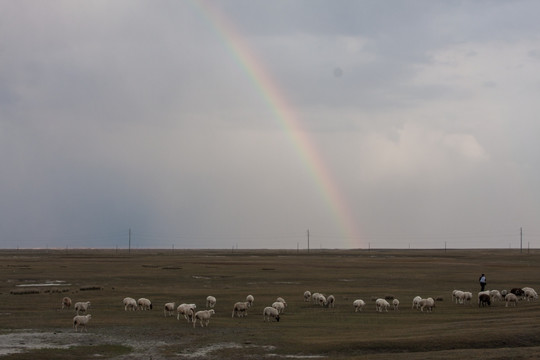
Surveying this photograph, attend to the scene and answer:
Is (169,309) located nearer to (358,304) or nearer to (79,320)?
(79,320)

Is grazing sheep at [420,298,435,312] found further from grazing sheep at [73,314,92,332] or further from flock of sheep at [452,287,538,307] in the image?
grazing sheep at [73,314,92,332]

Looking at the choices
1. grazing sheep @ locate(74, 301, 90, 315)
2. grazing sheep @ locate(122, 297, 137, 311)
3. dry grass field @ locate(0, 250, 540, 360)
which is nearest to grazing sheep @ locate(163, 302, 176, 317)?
dry grass field @ locate(0, 250, 540, 360)

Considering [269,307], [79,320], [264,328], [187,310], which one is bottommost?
[264,328]

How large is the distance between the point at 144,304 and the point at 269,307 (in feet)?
30.8

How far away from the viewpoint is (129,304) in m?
41.8

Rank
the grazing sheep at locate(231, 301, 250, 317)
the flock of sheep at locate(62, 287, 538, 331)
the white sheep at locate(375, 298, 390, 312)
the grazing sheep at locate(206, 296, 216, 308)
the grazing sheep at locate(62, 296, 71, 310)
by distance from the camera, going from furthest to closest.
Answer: the grazing sheep at locate(206, 296, 216, 308) → the grazing sheep at locate(62, 296, 71, 310) → the white sheep at locate(375, 298, 390, 312) → the grazing sheep at locate(231, 301, 250, 317) → the flock of sheep at locate(62, 287, 538, 331)

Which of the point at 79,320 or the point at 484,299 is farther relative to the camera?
the point at 484,299

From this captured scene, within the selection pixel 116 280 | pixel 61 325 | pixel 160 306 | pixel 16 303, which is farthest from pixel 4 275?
pixel 61 325

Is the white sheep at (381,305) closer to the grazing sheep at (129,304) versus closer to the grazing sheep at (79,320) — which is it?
the grazing sheep at (129,304)

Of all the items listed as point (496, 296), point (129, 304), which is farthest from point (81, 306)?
point (496, 296)

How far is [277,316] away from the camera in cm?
3678

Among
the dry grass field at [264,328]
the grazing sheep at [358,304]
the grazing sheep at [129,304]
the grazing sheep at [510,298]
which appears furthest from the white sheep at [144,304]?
the grazing sheep at [510,298]

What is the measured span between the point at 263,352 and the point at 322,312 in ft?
47.7

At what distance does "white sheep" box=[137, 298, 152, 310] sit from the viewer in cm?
4180
